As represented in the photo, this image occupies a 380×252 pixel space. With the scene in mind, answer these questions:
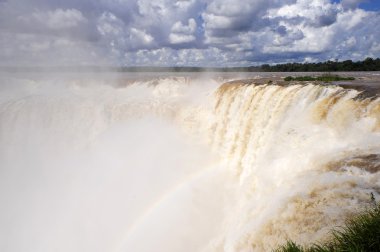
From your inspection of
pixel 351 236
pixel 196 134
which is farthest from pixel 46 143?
pixel 351 236

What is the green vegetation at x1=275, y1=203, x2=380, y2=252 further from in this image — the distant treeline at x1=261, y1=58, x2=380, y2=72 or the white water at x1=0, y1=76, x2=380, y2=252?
the distant treeline at x1=261, y1=58, x2=380, y2=72

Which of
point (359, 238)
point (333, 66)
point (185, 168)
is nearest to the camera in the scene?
point (359, 238)

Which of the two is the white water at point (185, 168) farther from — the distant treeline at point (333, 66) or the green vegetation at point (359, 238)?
the distant treeline at point (333, 66)

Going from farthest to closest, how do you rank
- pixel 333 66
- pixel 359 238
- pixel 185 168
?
1. pixel 333 66
2. pixel 185 168
3. pixel 359 238

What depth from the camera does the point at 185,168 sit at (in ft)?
58.2

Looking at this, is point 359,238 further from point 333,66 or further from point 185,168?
point 333,66

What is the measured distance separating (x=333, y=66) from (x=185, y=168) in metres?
41.4

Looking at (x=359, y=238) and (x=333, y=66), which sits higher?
(x=359, y=238)

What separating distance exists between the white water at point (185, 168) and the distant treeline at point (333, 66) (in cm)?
2510

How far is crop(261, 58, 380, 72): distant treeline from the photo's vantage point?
44594 millimetres

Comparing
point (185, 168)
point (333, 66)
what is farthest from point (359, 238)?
point (333, 66)

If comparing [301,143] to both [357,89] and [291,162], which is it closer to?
[291,162]

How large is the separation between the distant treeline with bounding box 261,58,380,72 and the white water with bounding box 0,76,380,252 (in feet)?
82.4

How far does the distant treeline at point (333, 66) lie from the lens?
44.6 meters
